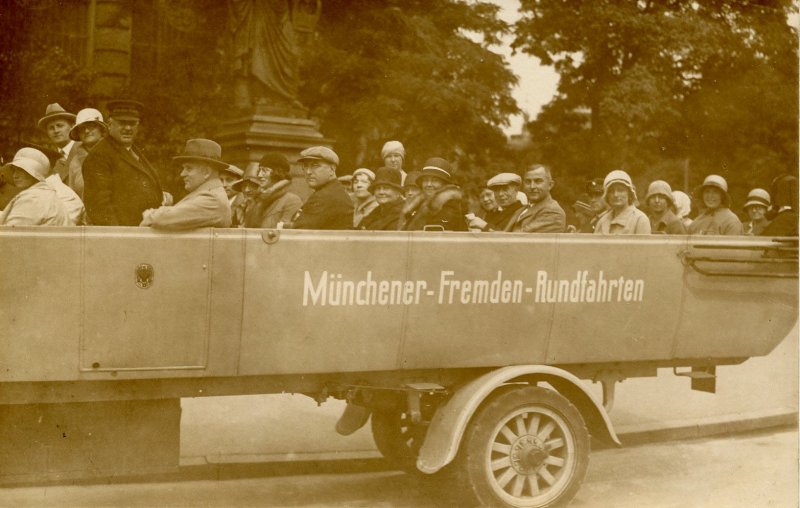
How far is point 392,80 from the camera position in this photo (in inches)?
693

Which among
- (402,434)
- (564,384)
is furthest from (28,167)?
(564,384)

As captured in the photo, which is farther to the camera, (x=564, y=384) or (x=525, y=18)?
(x=525, y=18)

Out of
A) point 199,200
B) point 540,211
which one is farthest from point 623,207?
point 199,200

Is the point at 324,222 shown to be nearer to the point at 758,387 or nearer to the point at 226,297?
the point at 226,297

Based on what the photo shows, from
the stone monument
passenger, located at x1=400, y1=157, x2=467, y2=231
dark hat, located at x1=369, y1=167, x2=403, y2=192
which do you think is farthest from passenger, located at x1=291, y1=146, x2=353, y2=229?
the stone monument

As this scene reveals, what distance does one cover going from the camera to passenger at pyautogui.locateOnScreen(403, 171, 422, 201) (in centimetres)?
753

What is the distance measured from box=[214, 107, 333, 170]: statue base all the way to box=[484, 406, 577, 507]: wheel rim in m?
7.40

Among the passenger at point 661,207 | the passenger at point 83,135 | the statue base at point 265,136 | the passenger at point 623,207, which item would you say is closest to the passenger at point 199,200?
the passenger at point 83,135

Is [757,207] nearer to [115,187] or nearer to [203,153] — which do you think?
[203,153]

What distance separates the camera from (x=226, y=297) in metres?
5.21

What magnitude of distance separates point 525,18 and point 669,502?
749 inches

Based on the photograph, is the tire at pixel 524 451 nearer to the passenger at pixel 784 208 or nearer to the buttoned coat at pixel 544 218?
the buttoned coat at pixel 544 218

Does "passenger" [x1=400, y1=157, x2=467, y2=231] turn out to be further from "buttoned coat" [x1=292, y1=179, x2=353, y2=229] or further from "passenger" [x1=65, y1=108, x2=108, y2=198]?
"passenger" [x1=65, y1=108, x2=108, y2=198]

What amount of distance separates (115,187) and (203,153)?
724 millimetres
